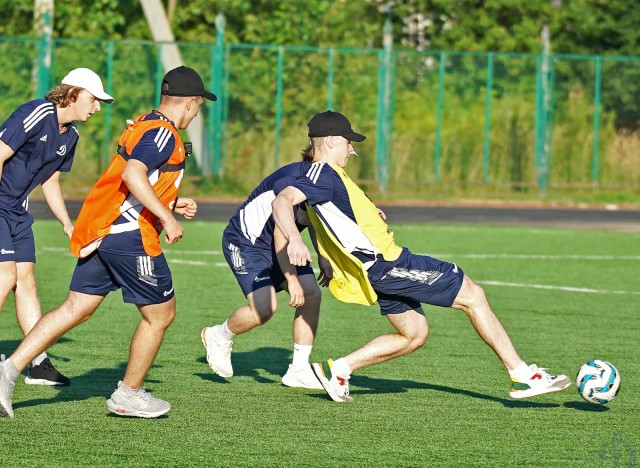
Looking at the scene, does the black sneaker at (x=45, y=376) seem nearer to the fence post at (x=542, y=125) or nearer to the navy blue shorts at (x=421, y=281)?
the navy blue shorts at (x=421, y=281)

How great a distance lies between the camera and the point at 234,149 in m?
29.0

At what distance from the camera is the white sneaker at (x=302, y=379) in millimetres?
8758

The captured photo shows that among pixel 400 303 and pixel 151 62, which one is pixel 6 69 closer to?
pixel 151 62

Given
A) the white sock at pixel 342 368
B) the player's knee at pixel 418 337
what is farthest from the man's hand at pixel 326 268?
the player's knee at pixel 418 337

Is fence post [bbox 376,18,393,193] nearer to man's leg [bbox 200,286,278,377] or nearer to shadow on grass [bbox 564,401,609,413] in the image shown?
man's leg [bbox 200,286,278,377]

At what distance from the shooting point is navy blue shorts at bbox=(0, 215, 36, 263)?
847 cm

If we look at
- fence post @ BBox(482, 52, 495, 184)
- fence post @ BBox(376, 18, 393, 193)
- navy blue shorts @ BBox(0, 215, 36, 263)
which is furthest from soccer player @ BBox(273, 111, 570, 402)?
fence post @ BBox(482, 52, 495, 184)

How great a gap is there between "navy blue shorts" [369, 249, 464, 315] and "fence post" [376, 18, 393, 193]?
21.2 metres

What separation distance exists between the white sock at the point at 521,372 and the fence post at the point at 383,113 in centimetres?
2128

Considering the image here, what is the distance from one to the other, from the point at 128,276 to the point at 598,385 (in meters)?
2.85

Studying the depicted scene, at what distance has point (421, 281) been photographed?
7.91 meters

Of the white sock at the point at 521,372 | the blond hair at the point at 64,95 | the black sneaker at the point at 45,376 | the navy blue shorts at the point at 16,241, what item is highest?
the blond hair at the point at 64,95

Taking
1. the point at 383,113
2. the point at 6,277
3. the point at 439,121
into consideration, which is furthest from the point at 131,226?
the point at 439,121

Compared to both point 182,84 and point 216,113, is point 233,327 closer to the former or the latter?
point 182,84
